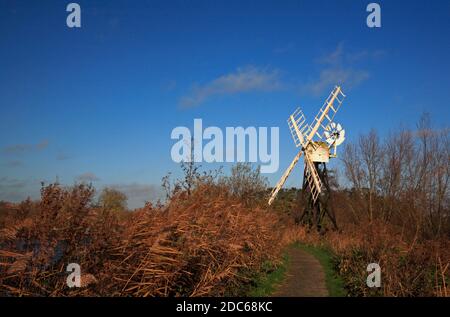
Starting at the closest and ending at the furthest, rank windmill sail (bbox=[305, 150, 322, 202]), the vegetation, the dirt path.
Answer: the vegetation
the dirt path
windmill sail (bbox=[305, 150, 322, 202])

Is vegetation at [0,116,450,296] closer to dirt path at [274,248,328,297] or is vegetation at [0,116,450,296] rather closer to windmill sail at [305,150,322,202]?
dirt path at [274,248,328,297]

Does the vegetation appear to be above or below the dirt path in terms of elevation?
above

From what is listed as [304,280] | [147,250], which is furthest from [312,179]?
[147,250]

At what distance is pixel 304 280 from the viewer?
14.3 metres

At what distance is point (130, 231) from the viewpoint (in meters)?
7.47

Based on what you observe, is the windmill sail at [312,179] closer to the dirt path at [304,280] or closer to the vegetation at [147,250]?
the dirt path at [304,280]

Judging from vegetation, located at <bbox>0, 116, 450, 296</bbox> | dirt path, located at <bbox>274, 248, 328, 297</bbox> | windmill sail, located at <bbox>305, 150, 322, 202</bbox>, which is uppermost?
windmill sail, located at <bbox>305, 150, 322, 202</bbox>

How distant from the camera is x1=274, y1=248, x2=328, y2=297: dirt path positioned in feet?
39.9

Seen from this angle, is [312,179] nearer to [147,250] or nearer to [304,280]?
[304,280]

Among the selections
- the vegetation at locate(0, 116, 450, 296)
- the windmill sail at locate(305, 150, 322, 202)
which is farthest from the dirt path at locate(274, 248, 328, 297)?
the windmill sail at locate(305, 150, 322, 202)

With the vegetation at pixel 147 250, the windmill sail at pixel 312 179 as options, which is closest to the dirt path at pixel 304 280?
the vegetation at pixel 147 250

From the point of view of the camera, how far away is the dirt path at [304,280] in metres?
12.2

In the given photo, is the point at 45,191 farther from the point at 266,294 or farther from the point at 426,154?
the point at 426,154
